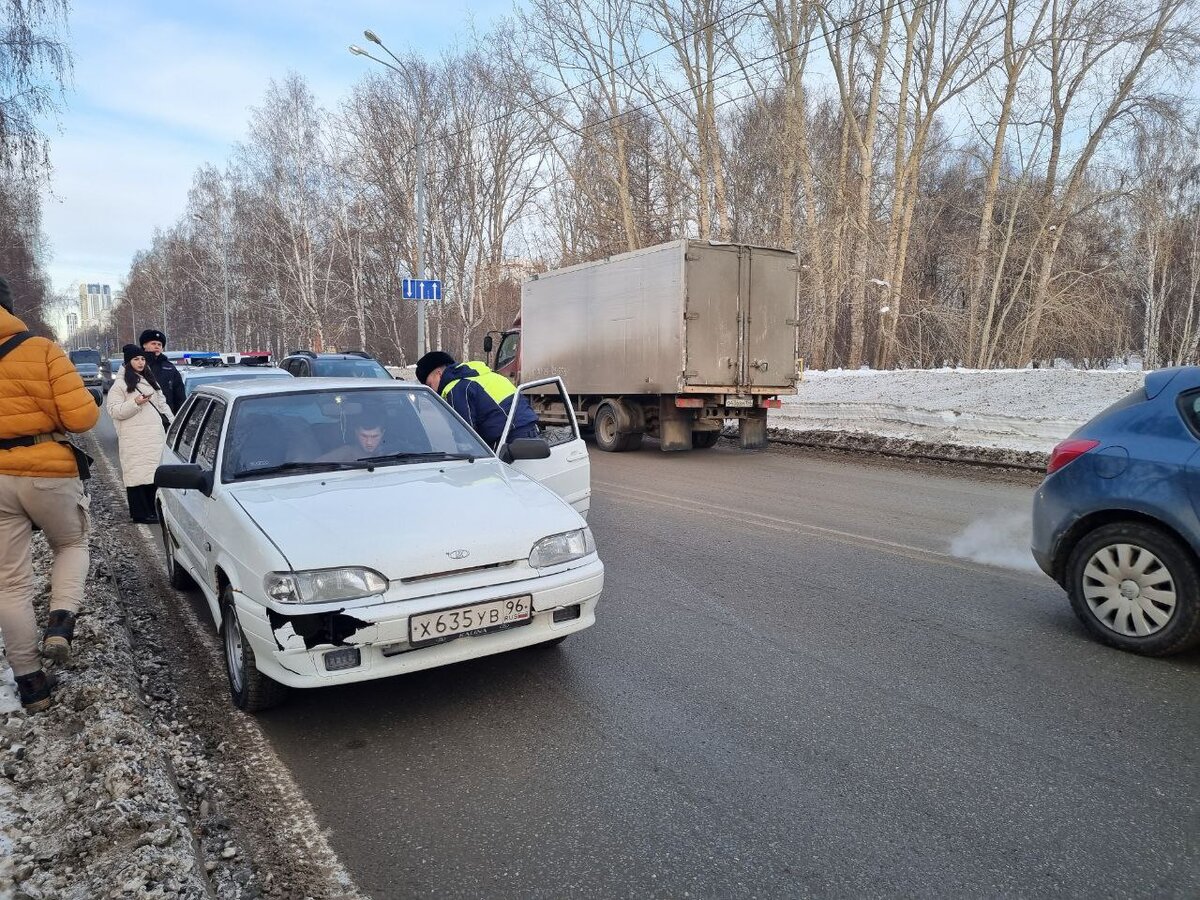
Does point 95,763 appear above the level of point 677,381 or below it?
below

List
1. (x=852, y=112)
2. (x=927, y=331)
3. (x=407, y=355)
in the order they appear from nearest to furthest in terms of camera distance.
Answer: (x=852, y=112) → (x=927, y=331) → (x=407, y=355)

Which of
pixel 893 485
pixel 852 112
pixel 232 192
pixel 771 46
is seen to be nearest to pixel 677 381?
pixel 893 485

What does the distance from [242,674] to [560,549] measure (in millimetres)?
1544

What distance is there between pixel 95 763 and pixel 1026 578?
5.63 metres

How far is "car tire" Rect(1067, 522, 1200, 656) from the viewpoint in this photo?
412 centimetres

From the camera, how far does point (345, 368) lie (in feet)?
44.1

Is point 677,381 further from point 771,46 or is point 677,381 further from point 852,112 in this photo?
point 771,46

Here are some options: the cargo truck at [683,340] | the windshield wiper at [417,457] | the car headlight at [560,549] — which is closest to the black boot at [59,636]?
the windshield wiper at [417,457]

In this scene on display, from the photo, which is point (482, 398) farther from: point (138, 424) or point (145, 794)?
point (145, 794)

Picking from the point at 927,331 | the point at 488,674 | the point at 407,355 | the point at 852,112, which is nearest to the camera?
the point at 488,674

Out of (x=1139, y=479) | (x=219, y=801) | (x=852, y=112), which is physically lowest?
(x=219, y=801)

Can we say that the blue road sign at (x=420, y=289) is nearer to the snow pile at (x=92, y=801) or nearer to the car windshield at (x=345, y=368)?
the car windshield at (x=345, y=368)

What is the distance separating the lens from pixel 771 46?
23.6m

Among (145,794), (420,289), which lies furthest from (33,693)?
(420,289)
